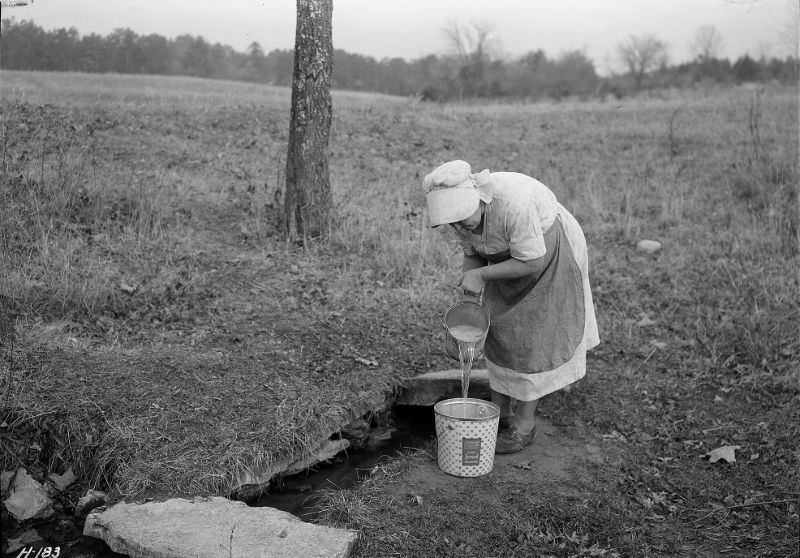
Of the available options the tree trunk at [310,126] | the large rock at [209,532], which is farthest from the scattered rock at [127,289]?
the large rock at [209,532]

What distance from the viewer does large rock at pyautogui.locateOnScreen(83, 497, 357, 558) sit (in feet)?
10.4

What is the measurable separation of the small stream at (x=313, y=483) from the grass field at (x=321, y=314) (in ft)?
0.77

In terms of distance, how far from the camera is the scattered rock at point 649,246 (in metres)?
8.29

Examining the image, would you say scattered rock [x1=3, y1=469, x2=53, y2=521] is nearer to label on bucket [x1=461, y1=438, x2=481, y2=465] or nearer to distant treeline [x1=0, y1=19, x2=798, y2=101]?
label on bucket [x1=461, y1=438, x2=481, y2=465]

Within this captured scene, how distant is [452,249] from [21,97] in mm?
6422

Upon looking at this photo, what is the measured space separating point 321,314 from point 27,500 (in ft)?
8.60

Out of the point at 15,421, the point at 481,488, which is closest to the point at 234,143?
the point at 15,421

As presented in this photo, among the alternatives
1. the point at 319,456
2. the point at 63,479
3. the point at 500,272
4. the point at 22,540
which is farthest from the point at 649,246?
the point at 22,540

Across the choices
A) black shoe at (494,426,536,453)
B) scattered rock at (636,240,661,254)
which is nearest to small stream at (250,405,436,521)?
black shoe at (494,426,536,453)

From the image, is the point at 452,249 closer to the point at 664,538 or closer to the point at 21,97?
the point at 664,538

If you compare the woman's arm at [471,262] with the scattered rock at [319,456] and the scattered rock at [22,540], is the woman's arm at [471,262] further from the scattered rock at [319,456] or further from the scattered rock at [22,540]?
the scattered rock at [22,540]

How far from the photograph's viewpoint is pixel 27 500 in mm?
3734

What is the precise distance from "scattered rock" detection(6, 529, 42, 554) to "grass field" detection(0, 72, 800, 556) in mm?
369

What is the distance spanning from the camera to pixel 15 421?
4.05 m
